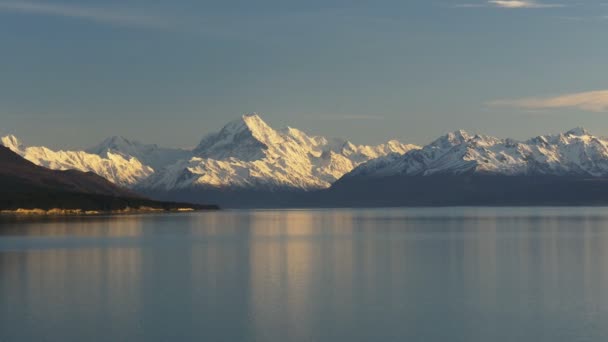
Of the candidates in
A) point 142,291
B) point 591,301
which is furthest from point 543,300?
point 142,291

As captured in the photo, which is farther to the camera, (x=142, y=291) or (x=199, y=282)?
(x=199, y=282)

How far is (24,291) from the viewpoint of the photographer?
64.1 meters

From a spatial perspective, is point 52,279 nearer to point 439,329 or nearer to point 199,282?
point 199,282

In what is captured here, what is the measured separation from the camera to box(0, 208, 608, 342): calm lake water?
48.5 m

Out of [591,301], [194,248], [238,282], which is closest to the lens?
[591,301]

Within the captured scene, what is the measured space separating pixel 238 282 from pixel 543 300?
77.3 feet

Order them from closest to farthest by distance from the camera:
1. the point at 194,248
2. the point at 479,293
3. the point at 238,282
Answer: the point at 479,293 → the point at 238,282 → the point at 194,248

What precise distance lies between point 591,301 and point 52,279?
136ft

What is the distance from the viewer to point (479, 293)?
62.9 meters

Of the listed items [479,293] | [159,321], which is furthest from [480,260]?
[159,321]

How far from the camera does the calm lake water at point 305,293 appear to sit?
48.5 m

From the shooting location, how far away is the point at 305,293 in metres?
62.9

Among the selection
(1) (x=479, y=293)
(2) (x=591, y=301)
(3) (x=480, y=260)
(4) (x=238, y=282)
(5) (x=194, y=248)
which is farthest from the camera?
(5) (x=194, y=248)

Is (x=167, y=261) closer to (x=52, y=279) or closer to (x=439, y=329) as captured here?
(x=52, y=279)
